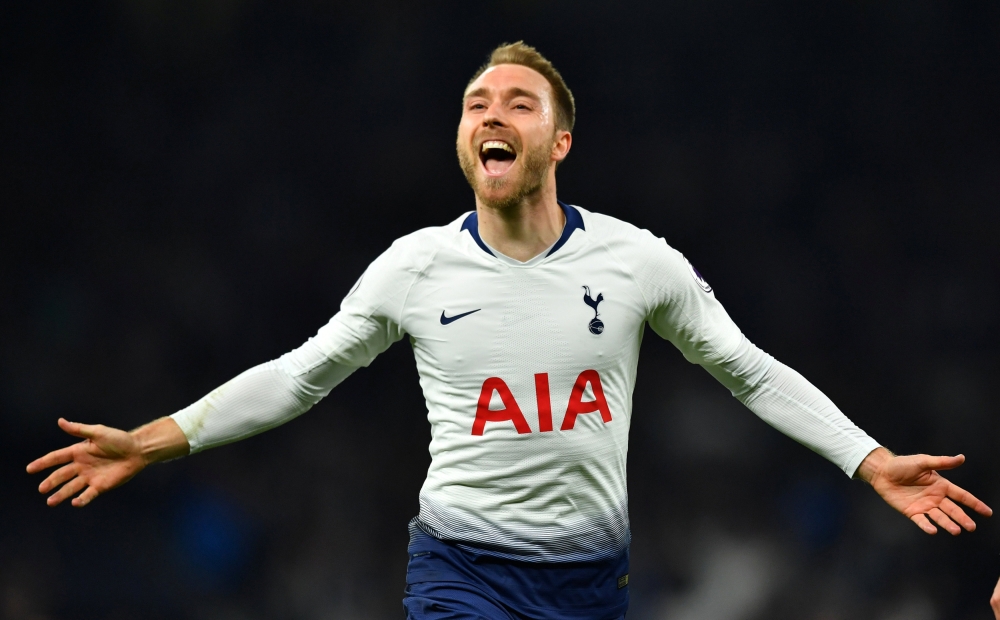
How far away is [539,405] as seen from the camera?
8.96ft

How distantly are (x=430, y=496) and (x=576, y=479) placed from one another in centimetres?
39

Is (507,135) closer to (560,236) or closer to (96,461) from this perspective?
(560,236)

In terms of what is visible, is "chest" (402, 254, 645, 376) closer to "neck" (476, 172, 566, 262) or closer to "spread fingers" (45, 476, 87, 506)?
"neck" (476, 172, 566, 262)

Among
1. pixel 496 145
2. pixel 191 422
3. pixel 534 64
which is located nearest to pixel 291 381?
pixel 191 422

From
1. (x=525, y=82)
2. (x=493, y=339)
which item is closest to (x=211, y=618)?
(x=493, y=339)

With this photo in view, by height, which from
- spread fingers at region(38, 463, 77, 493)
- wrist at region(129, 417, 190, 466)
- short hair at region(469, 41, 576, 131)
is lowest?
spread fingers at region(38, 463, 77, 493)

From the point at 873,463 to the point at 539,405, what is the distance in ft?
2.81

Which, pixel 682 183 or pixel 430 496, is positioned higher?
pixel 682 183

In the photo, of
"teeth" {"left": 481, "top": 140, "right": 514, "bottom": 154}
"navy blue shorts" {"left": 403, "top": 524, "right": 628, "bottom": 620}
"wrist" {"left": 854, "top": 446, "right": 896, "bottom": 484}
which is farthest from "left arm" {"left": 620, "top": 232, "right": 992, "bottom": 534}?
"navy blue shorts" {"left": 403, "top": 524, "right": 628, "bottom": 620}

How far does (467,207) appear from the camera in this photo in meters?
4.79

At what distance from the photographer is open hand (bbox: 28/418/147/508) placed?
8.69 feet

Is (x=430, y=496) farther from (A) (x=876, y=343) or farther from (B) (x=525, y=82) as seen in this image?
(A) (x=876, y=343)

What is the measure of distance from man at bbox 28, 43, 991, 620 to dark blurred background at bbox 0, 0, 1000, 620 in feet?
6.10

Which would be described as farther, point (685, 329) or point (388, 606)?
point (388, 606)
